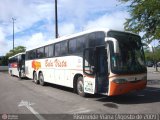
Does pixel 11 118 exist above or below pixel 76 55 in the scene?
below

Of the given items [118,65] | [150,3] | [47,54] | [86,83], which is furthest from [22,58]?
[118,65]

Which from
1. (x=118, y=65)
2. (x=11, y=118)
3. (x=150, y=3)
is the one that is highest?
(x=150, y=3)

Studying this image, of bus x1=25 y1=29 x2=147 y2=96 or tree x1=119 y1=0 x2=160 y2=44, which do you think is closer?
bus x1=25 y1=29 x2=147 y2=96

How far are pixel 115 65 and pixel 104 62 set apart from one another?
3.10 feet

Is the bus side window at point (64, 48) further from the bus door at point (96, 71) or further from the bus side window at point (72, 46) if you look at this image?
the bus door at point (96, 71)

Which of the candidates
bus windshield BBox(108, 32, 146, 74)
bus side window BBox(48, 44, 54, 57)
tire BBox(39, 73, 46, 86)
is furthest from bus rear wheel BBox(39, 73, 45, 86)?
bus windshield BBox(108, 32, 146, 74)

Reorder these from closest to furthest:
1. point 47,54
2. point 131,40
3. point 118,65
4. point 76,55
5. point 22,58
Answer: point 118,65
point 131,40
point 76,55
point 47,54
point 22,58

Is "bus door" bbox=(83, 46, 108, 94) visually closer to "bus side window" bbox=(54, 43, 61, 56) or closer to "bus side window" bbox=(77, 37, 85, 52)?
"bus side window" bbox=(77, 37, 85, 52)

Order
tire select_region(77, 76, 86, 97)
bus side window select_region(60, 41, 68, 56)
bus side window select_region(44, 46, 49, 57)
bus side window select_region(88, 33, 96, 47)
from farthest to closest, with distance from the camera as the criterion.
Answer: bus side window select_region(44, 46, 49, 57) < bus side window select_region(60, 41, 68, 56) < tire select_region(77, 76, 86, 97) < bus side window select_region(88, 33, 96, 47)

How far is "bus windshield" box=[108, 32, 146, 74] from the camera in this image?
11523mm

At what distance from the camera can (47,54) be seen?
19.2 metres

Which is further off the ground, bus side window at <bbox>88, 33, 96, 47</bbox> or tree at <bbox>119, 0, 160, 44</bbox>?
tree at <bbox>119, 0, 160, 44</bbox>

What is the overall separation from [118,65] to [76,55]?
3.30 m

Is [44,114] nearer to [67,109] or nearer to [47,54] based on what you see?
[67,109]
